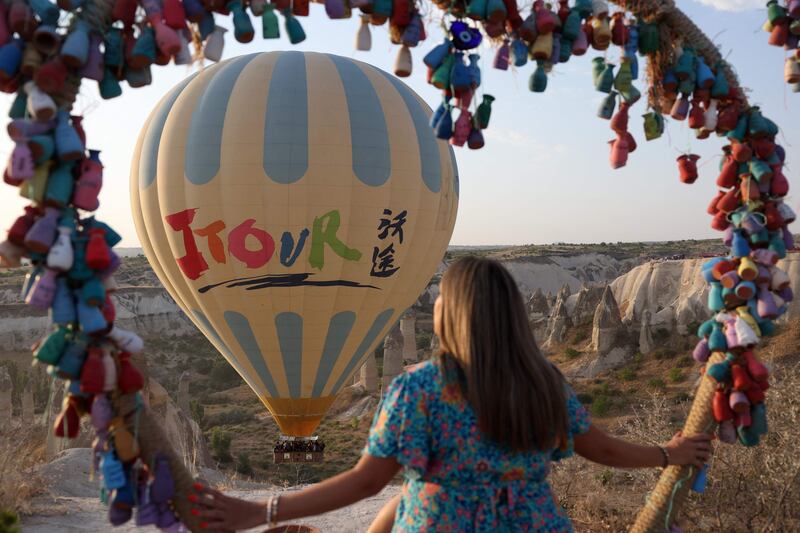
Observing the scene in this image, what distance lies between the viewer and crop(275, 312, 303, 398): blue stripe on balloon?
12.6 metres

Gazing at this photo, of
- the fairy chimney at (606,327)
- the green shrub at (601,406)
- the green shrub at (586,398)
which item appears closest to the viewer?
the green shrub at (601,406)

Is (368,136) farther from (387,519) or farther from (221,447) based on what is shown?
(221,447)

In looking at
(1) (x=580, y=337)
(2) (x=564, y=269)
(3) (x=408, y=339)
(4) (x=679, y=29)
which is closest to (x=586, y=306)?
(1) (x=580, y=337)

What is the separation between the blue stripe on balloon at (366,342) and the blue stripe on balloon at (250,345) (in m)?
1.30

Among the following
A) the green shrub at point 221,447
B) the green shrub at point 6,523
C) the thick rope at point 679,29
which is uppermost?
the thick rope at point 679,29

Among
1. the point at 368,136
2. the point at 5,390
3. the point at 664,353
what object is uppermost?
the point at 368,136

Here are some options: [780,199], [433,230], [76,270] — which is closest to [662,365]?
[433,230]

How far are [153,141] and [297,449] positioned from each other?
21.6 feet

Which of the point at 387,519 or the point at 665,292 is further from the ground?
the point at 387,519

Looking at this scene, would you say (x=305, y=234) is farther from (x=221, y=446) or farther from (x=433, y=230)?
(x=221, y=446)

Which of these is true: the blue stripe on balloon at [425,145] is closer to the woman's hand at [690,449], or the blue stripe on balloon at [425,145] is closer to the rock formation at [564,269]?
the woman's hand at [690,449]

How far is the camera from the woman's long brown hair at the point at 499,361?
2.16 meters

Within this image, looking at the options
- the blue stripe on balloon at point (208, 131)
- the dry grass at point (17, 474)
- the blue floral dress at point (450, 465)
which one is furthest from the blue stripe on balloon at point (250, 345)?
the blue floral dress at point (450, 465)

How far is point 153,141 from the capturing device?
12.8 m
